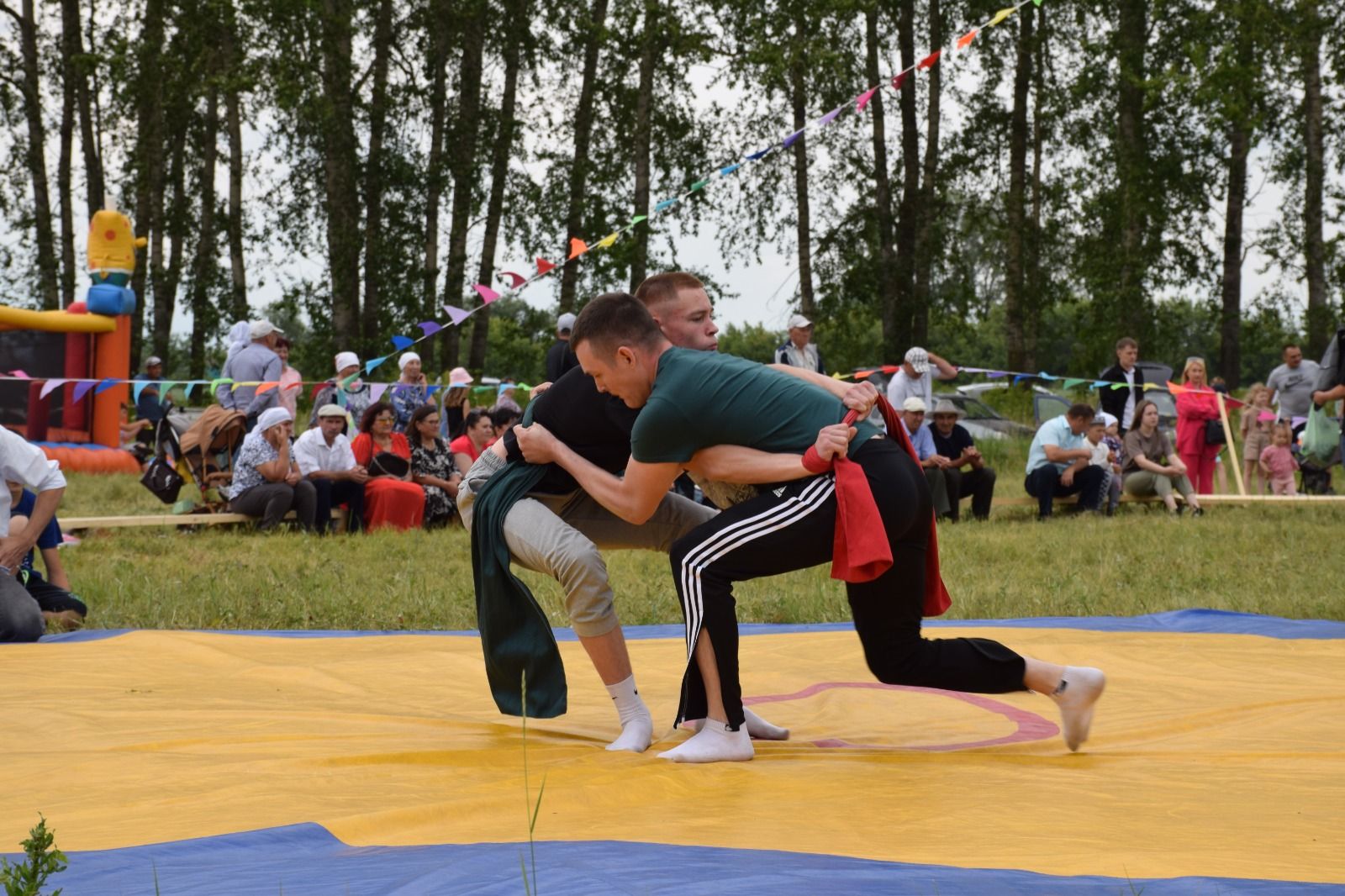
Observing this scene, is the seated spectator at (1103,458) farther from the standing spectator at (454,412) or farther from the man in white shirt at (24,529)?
the man in white shirt at (24,529)

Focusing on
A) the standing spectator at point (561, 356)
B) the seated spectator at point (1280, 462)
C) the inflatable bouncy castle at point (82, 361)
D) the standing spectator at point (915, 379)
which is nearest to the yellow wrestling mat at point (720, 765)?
the standing spectator at point (561, 356)

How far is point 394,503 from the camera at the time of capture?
10.3m

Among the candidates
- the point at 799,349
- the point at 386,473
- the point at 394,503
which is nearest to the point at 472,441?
the point at 386,473

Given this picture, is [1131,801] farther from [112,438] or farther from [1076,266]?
[1076,266]

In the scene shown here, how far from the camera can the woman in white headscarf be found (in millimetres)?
11781

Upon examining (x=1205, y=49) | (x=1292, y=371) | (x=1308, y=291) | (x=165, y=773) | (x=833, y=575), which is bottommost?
(x=165, y=773)

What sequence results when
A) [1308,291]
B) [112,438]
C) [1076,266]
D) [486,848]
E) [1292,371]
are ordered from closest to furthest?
[486,848] → [1292,371] → [112,438] → [1308,291] → [1076,266]

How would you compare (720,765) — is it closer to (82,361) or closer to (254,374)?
(254,374)

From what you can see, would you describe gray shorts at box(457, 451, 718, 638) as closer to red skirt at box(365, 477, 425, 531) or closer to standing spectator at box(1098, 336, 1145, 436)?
red skirt at box(365, 477, 425, 531)

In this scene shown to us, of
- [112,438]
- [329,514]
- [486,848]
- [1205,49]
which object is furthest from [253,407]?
[1205,49]

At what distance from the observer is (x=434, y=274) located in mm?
22375

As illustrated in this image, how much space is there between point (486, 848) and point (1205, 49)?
19.1 m

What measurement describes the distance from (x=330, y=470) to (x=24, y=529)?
14.2ft

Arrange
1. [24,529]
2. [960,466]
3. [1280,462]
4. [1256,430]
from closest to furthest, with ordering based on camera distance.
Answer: [24,529] < [960,466] < [1280,462] < [1256,430]
